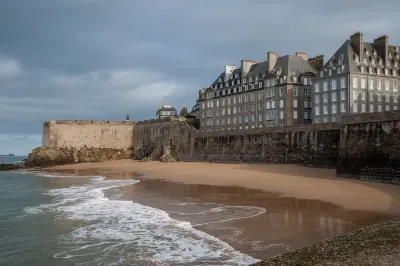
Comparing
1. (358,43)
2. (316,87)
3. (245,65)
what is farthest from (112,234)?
(245,65)

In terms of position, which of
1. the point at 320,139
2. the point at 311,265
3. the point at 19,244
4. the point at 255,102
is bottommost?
the point at 19,244

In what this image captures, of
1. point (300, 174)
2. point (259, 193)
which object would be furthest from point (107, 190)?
point (300, 174)

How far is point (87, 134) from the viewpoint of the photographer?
172ft

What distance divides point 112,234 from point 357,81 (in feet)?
123

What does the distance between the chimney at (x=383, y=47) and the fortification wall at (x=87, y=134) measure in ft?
118

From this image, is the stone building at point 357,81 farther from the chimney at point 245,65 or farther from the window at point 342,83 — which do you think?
the chimney at point 245,65

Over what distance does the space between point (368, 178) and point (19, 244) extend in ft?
54.8

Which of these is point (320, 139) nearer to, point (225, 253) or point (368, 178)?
point (368, 178)

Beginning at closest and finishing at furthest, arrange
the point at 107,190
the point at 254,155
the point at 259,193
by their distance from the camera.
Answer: the point at 259,193 → the point at 107,190 → the point at 254,155

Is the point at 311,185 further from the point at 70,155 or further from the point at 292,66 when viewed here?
the point at 70,155

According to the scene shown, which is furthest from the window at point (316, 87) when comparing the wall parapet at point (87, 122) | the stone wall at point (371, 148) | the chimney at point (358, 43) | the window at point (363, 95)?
the wall parapet at point (87, 122)

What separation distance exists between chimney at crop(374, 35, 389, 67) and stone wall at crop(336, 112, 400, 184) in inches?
1015

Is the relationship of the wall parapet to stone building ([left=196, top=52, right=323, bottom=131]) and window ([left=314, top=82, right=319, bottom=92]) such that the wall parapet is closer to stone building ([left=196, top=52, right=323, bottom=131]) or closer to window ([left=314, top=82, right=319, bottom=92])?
stone building ([left=196, top=52, right=323, bottom=131])

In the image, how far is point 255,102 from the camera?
163 feet
